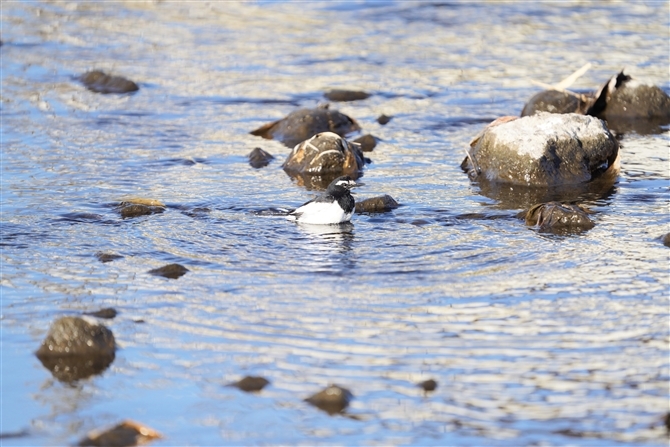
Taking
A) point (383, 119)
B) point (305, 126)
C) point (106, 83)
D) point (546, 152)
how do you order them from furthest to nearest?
point (106, 83) < point (383, 119) < point (305, 126) < point (546, 152)

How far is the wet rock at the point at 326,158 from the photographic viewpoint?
1046 cm

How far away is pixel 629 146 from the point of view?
11.2 metres

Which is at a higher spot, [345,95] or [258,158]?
[345,95]

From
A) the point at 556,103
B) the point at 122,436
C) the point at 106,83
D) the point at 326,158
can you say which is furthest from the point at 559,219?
the point at 106,83

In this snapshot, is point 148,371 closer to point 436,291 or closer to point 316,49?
point 436,291

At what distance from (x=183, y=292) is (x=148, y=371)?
48.1 inches

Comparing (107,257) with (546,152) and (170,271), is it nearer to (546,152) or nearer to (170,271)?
(170,271)

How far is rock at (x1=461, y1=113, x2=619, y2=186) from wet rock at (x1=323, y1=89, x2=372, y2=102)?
3.32 meters

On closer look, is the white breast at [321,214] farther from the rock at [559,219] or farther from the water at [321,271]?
the rock at [559,219]

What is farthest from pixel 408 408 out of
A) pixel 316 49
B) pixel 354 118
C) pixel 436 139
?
pixel 316 49

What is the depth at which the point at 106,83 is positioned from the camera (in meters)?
13.9

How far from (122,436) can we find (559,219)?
451 centimetres

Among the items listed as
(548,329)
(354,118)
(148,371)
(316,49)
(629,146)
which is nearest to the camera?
(148,371)

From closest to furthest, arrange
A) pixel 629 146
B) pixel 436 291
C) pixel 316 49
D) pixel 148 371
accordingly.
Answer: pixel 148 371 < pixel 436 291 < pixel 629 146 < pixel 316 49
